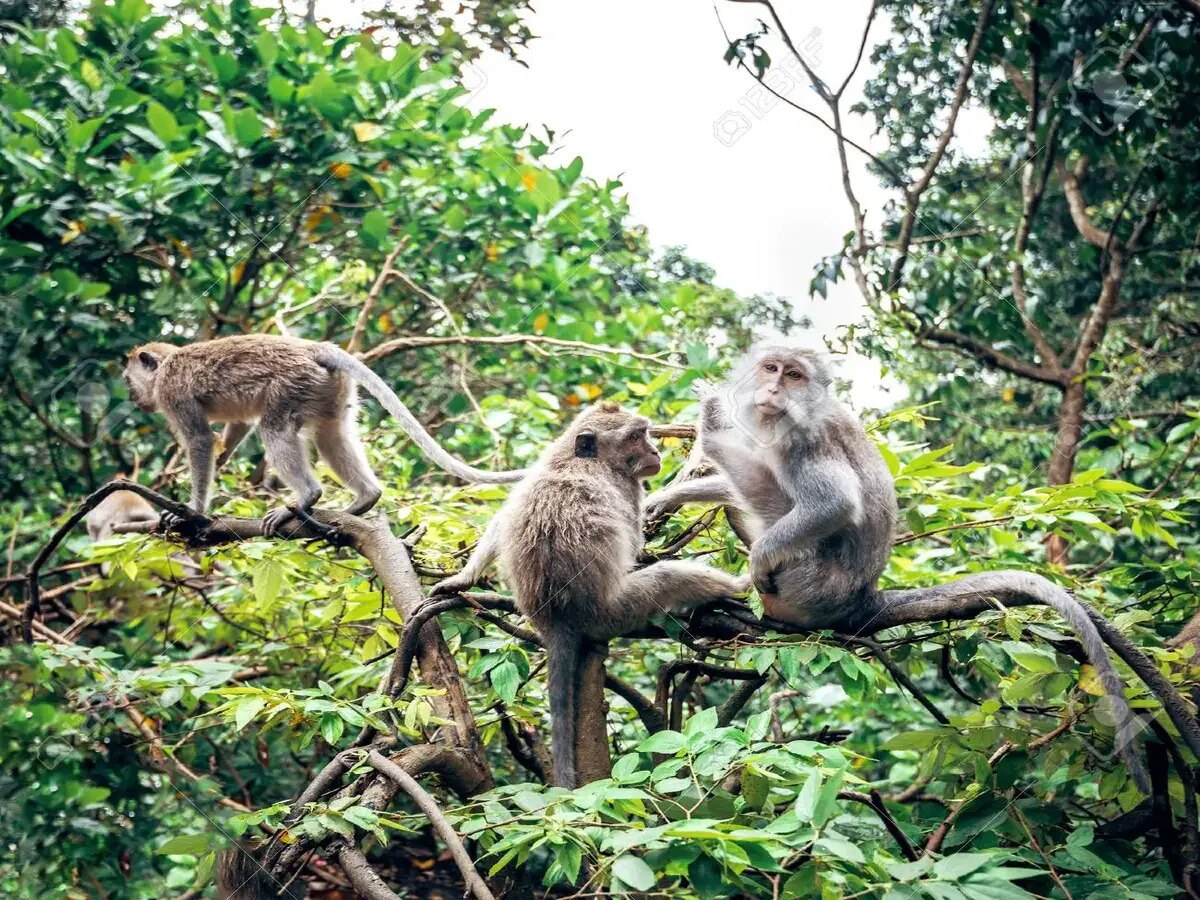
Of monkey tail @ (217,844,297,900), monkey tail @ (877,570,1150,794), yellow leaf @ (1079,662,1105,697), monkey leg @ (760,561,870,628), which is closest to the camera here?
monkey tail @ (217,844,297,900)

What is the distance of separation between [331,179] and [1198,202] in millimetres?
5610

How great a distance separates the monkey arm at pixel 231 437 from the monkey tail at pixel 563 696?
9.36ft

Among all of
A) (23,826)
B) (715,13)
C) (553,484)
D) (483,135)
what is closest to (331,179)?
(483,135)

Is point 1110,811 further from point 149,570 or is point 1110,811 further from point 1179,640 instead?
point 149,570

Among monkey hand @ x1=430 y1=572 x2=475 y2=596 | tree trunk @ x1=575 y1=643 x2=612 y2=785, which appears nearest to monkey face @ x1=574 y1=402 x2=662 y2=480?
monkey hand @ x1=430 y1=572 x2=475 y2=596

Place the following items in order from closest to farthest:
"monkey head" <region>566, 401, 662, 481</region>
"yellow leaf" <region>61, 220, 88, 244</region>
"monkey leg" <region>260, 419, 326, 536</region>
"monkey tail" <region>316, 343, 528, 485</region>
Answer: "monkey head" <region>566, 401, 662, 481</region>, "monkey tail" <region>316, 343, 528, 485</region>, "monkey leg" <region>260, 419, 326, 536</region>, "yellow leaf" <region>61, 220, 88, 244</region>

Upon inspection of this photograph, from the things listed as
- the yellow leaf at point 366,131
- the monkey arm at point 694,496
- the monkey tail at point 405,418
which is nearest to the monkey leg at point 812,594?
the monkey arm at point 694,496

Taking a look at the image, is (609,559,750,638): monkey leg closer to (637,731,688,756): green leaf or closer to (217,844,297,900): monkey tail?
(637,731,688,756): green leaf

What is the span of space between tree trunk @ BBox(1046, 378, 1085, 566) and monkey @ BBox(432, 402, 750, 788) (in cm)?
376

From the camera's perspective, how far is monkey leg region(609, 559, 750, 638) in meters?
3.52

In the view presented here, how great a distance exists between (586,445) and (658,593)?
0.73 metres

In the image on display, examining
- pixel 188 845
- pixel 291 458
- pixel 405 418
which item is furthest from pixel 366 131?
pixel 188 845

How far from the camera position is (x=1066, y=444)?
7.05m

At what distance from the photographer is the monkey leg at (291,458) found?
4.84 meters
